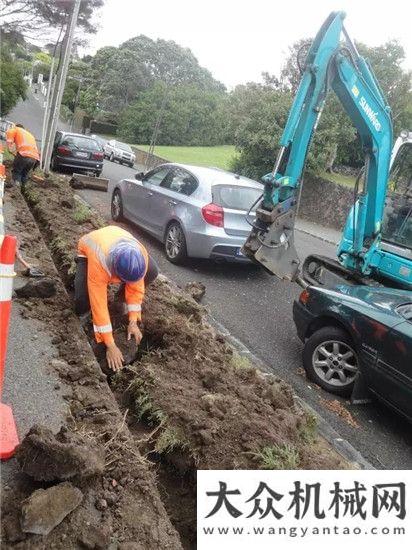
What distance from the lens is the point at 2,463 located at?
2574mm

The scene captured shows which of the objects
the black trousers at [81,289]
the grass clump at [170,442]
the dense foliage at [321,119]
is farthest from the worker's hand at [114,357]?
the dense foliage at [321,119]

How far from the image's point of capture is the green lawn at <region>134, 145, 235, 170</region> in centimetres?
4034

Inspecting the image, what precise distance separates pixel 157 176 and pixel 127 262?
576cm

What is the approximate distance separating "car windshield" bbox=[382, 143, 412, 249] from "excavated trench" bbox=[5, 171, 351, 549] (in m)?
3.68

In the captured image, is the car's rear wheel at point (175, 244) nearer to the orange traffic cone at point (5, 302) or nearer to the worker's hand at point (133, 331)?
the worker's hand at point (133, 331)

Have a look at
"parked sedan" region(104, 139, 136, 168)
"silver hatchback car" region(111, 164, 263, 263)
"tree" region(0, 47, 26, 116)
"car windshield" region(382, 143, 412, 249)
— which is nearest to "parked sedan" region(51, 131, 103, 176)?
"silver hatchback car" region(111, 164, 263, 263)

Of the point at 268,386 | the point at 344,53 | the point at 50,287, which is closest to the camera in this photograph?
the point at 268,386

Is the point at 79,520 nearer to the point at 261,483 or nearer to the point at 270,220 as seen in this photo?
the point at 261,483

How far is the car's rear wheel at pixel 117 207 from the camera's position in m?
10.4

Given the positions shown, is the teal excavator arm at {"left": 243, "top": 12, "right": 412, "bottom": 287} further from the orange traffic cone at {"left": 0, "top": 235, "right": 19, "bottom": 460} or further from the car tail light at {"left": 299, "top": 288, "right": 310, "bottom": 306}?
the orange traffic cone at {"left": 0, "top": 235, "right": 19, "bottom": 460}

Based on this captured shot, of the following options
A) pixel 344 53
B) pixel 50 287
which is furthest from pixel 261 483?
pixel 344 53

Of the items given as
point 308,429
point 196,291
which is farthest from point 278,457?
point 196,291

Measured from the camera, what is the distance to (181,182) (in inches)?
334

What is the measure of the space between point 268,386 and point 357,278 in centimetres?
387
